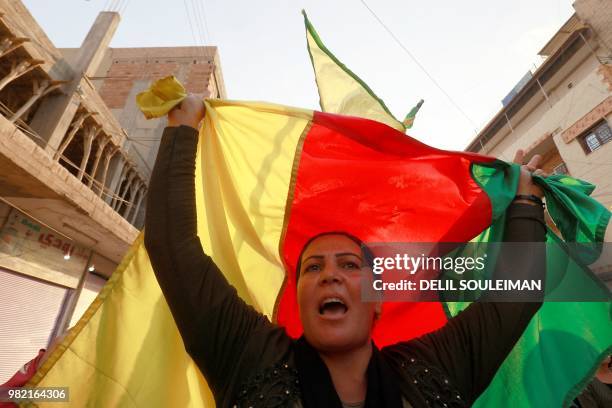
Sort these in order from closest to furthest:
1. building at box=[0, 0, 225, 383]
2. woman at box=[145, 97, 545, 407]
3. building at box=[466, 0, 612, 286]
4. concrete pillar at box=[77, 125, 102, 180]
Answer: woman at box=[145, 97, 545, 407]
building at box=[0, 0, 225, 383]
concrete pillar at box=[77, 125, 102, 180]
building at box=[466, 0, 612, 286]

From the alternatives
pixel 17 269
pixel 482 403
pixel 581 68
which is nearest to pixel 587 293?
pixel 482 403

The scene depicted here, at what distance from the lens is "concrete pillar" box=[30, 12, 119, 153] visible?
7488mm

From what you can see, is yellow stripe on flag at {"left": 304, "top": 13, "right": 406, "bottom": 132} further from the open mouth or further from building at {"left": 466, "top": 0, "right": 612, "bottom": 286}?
building at {"left": 466, "top": 0, "right": 612, "bottom": 286}

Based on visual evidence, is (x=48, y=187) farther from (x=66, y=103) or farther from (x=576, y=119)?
(x=576, y=119)

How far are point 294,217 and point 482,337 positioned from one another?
4.00 feet

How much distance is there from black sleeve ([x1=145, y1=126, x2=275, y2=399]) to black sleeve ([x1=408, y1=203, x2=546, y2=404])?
31.8 inches

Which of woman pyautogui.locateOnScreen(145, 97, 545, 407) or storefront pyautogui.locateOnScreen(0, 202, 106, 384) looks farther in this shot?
storefront pyautogui.locateOnScreen(0, 202, 106, 384)

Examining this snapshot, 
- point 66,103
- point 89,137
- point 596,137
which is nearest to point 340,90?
point 66,103

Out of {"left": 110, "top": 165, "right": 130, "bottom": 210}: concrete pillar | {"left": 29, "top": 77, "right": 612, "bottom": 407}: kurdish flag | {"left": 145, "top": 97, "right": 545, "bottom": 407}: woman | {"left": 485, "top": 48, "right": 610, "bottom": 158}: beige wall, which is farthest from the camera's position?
{"left": 485, "top": 48, "right": 610, "bottom": 158}: beige wall

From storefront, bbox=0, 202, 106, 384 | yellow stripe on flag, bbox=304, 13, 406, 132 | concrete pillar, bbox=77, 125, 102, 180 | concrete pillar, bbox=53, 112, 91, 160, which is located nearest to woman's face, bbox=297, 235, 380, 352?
yellow stripe on flag, bbox=304, 13, 406, 132

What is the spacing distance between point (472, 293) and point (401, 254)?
0.48 metres

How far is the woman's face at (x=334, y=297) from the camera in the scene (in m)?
1.34

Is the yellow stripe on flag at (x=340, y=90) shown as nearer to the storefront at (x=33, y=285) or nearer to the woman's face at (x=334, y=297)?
the woman's face at (x=334, y=297)

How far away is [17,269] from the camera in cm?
669
